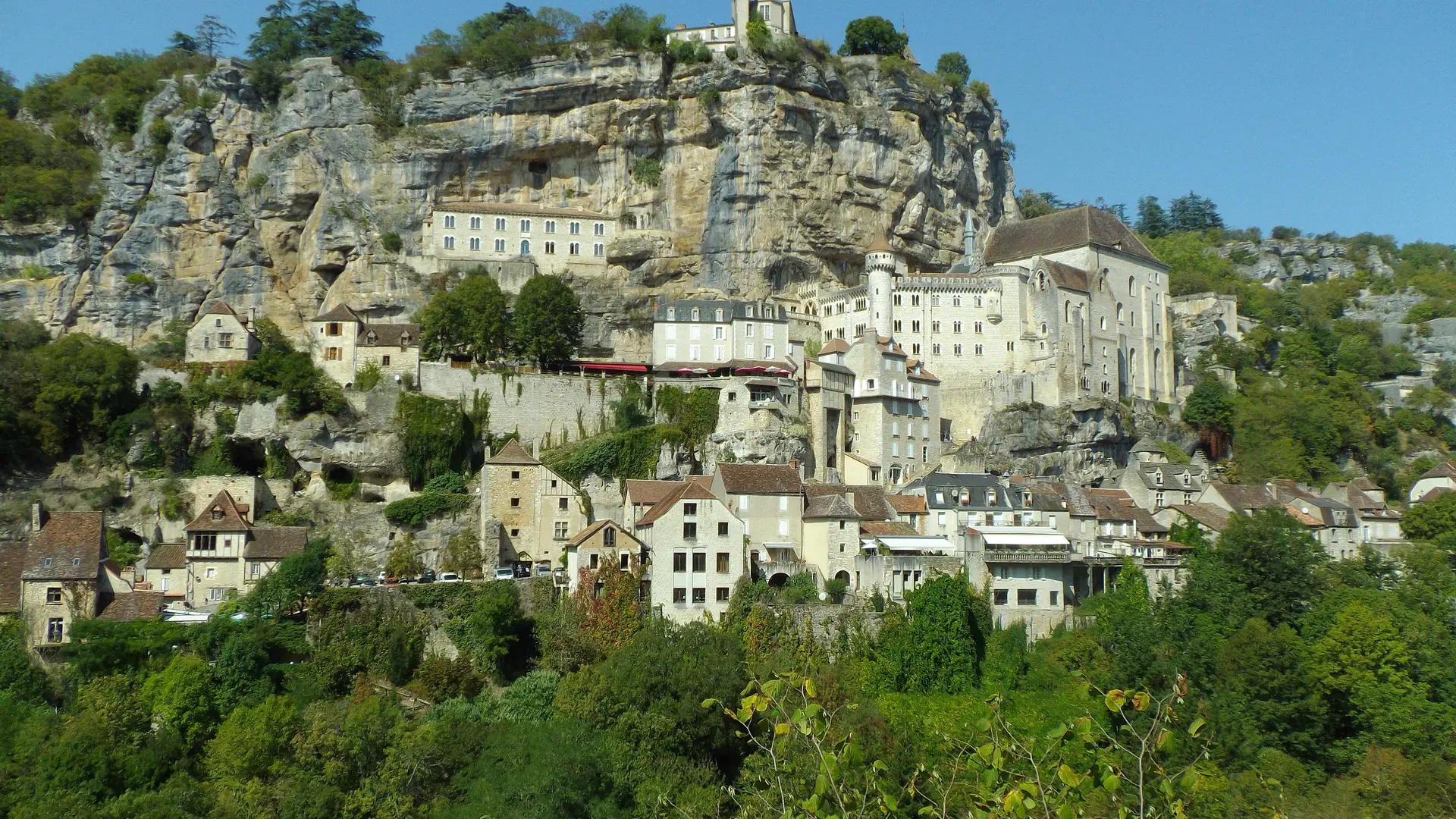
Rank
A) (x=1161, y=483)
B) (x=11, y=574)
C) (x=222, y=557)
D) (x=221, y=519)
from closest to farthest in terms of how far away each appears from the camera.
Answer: (x=11, y=574) < (x=222, y=557) < (x=221, y=519) < (x=1161, y=483)

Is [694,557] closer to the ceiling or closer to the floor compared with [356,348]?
closer to the floor

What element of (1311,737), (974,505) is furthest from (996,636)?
(1311,737)

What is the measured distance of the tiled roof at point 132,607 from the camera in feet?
136

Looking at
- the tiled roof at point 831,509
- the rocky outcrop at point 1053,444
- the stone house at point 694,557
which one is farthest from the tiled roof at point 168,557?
the rocky outcrop at point 1053,444

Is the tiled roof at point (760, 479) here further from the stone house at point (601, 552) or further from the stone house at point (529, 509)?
the stone house at point (529, 509)

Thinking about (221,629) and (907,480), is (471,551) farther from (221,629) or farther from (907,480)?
(907,480)

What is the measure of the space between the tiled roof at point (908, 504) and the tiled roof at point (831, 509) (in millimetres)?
2820

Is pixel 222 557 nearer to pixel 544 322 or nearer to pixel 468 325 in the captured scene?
pixel 468 325

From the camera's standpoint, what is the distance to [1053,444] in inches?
2454

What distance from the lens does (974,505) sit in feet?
161

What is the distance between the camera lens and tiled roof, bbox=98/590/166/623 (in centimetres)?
4131

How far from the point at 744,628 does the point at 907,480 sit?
19579 mm

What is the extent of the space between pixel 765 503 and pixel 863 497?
548 cm

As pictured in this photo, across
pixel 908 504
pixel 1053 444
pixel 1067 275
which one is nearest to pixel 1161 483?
pixel 1053 444
